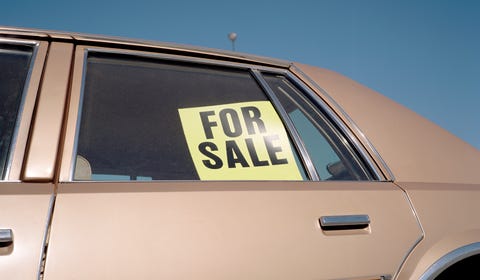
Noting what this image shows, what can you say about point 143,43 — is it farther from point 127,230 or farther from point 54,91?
point 127,230

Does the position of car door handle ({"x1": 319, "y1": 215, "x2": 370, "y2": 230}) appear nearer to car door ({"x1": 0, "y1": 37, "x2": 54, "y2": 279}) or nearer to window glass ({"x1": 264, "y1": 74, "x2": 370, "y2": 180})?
window glass ({"x1": 264, "y1": 74, "x2": 370, "y2": 180})

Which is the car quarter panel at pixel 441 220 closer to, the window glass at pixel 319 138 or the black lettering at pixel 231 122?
the window glass at pixel 319 138

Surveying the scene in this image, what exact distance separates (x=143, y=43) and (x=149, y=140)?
0.51 metres

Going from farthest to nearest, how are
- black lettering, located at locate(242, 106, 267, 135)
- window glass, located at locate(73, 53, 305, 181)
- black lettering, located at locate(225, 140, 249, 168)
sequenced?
black lettering, located at locate(242, 106, 267, 135)
black lettering, located at locate(225, 140, 249, 168)
window glass, located at locate(73, 53, 305, 181)

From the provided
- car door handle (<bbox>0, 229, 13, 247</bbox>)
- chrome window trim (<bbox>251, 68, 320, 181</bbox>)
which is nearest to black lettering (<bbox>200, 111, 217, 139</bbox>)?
chrome window trim (<bbox>251, 68, 320, 181</bbox>)

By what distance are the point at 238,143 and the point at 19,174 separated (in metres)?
0.74

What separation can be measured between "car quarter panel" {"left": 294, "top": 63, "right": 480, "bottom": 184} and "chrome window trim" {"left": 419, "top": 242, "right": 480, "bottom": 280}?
290 millimetres

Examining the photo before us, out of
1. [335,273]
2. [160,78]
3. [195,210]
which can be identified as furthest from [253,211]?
[160,78]

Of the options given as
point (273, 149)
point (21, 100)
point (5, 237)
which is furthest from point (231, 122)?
point (5, 237)

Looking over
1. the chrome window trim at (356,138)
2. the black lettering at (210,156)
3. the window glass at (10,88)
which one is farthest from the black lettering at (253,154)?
the window glass at (10,88)

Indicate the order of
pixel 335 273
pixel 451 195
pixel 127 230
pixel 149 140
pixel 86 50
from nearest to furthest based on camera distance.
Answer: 1. pixel 127 230
2. pixel 335 273
3. pixel 149 140
4. pixel 86 50
5. pixel 451 195

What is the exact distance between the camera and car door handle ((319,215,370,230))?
142cm

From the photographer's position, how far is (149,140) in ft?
4.79

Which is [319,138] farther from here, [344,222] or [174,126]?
[174,126]
